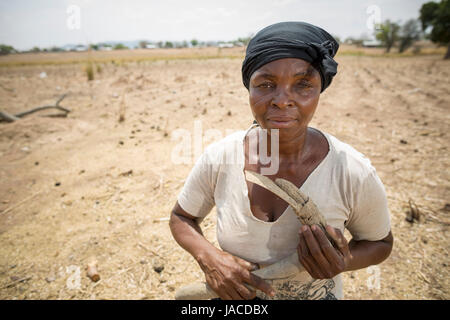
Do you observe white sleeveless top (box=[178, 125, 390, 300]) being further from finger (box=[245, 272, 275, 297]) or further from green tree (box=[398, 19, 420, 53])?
green tree (box=[398, 19, 420, 53])

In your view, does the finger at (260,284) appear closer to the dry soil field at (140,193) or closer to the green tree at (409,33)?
the dry soil field at (140,193)

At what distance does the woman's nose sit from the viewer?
1.03 m

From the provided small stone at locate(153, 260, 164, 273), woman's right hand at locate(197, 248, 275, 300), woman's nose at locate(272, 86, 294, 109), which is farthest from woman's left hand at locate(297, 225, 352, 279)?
small stone at locate(153, 260, 164, 273)

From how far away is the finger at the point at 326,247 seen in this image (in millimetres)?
906

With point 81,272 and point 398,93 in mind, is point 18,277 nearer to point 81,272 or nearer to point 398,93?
point 81,272

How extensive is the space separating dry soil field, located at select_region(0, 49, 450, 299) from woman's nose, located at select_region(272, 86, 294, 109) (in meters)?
0.84

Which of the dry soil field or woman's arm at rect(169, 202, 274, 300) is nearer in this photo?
woman's arm at rect(169, 202, 274, 300)

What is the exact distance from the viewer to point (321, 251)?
93cm

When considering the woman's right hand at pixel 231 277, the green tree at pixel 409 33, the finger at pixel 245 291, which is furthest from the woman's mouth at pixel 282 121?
the green tree at pixel 409 33

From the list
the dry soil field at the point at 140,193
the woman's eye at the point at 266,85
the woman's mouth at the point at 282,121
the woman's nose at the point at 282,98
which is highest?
the woman's eye at the point at 266,85

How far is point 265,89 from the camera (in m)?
1.10

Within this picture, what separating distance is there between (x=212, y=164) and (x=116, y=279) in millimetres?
1917

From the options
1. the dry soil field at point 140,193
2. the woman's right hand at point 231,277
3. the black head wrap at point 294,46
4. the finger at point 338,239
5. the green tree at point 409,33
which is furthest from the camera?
the green tree at point 409,33

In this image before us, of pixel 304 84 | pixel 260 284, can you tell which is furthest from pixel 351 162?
pixel 260 284
